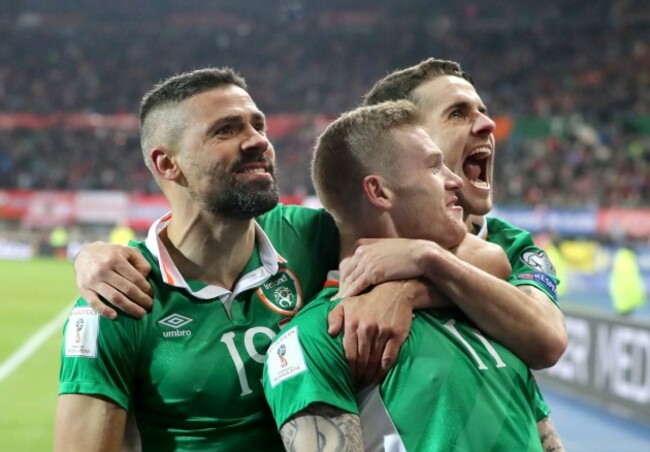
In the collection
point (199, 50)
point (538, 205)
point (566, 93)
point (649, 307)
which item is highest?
point (199, 50)

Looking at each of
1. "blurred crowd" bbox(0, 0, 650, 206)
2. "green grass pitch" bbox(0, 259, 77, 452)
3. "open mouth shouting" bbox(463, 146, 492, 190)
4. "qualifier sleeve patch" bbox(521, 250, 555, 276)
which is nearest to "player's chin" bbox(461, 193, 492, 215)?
"open mouth shouting" bbox(463, 146, 492, 190)

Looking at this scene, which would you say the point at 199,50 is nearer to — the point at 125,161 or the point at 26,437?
the point at 125,161

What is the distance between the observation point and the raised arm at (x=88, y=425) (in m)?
2.41

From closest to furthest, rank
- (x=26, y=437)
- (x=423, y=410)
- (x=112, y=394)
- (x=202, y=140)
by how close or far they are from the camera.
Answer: (x=423, y=410) < (x=112, y=394) < (x=202, y=140) < (x=26, y=437)

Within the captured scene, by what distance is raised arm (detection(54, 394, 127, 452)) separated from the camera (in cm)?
241

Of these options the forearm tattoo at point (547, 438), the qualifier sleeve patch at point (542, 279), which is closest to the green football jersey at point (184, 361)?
the qualifier sleeve patch at point (542, 279)

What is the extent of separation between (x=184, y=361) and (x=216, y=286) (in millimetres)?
295

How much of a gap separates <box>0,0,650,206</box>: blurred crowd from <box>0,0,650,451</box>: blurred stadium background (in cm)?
8

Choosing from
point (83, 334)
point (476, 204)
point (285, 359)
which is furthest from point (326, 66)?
point (285, 359)

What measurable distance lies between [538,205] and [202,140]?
23.3 m

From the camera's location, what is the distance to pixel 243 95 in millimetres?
2912

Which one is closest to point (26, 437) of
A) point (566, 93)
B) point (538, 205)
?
point (538, 205)

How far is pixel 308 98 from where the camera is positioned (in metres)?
34.0

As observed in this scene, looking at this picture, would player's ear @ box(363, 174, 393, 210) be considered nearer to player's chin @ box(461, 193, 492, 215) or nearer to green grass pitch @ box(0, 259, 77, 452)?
player's chin @ box(461, 193, 492, 215)
